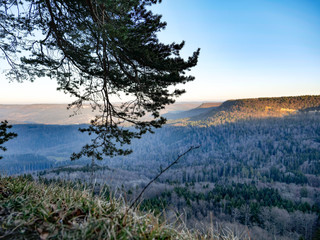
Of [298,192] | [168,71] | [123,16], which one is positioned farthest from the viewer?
[298,192]

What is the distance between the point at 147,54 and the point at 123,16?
3.94 feet

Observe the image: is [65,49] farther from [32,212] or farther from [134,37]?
[32,212]

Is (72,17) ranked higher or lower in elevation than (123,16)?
higher

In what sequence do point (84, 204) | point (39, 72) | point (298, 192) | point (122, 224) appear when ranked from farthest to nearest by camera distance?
point (298, 192) < point (39, 72) < point (84, 204) < point (122, 224)

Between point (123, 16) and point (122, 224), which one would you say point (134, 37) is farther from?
point (122, 224)

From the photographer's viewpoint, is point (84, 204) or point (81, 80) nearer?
point (84, 204)

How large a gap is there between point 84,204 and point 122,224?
2.17 ft

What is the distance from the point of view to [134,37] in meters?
5.43

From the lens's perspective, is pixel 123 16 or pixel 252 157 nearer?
pixel 123 16

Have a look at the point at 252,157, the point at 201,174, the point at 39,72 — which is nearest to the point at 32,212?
the point at 39,72

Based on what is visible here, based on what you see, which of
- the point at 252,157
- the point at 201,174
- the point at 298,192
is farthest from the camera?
the point at 252,157

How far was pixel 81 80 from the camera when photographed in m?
7.90

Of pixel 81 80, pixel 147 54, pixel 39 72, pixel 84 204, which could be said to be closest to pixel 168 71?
pixel 147 54

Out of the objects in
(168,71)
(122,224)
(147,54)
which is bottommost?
(122,224)
